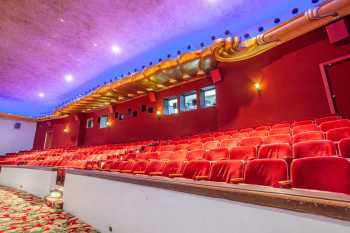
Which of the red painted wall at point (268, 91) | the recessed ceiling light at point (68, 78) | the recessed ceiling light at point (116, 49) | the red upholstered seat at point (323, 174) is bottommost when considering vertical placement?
the red upholstered seat at point (323, 174)

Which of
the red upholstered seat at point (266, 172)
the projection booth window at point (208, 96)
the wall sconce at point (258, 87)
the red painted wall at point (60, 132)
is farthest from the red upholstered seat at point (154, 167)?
the red painted wall at point (60, 132)

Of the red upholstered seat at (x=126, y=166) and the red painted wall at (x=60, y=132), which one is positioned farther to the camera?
the red painted wall at (x=60, y=132)

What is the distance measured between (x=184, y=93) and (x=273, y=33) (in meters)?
2.62

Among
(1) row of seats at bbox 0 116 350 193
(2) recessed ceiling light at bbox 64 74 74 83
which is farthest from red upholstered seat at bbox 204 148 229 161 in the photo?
(2) recessed ceiling light at bbox 64 74 74 83

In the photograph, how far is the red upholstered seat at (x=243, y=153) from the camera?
1.74m

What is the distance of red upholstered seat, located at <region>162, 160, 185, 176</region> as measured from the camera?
5.39 ft

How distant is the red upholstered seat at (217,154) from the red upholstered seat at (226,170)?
1.78ft

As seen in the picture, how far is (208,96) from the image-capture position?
4980 millimetres

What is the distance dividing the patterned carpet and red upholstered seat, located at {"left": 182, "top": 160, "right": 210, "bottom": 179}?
943 millimetres

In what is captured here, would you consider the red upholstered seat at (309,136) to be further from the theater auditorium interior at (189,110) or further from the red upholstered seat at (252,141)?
the red upholstered seat at (252,141)

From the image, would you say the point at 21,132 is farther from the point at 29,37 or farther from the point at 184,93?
the point at 184,93

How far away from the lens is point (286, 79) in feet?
11.3

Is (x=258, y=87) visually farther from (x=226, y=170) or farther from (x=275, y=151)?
(x=226, y=170)

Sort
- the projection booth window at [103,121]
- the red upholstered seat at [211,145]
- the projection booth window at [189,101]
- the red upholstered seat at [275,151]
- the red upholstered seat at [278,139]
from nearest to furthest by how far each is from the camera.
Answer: the red upholstered seat at [275,151]
the red upholstered seat at [278,139]
the red upholstered seat at [211,145]
the projection booth window at [189,101]
the projection booth window at [103,121]
